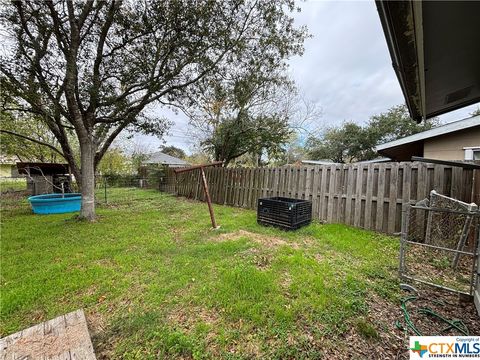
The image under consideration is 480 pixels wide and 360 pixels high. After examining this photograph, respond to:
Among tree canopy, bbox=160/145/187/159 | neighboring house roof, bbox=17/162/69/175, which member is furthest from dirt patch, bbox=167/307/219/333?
tree canopy, bbox=160/145/187/159

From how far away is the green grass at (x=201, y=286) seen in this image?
1.75 meters

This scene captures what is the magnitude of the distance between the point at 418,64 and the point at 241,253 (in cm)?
297

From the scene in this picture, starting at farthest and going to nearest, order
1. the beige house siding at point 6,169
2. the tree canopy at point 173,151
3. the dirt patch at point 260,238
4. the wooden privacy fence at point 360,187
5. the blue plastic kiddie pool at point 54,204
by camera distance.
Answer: the tree canopy at point 173,151 → the beige house siding at point 6,169 → the blue plastic kiddie pool at point 54,204 → the wooden privacy fence at point 360,187 → the dirt patch at point 260,238

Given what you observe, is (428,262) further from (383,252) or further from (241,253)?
(241,253)

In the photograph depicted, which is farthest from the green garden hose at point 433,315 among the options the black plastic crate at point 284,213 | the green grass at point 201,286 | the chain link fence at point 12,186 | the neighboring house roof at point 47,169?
the chain link fence at point 12,186

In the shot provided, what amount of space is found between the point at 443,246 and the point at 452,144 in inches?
186

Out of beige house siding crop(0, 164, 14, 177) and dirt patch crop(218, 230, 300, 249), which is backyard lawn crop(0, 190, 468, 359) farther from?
beige house siding crop(0, 164, 14, 177)

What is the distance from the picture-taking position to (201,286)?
2.46m

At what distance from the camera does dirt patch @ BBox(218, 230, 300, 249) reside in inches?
148

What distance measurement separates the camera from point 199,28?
16.8 ft

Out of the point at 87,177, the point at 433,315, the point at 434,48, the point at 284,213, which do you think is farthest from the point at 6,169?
the point at 433,315

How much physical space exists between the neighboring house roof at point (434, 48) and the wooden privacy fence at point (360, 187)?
8.42ft

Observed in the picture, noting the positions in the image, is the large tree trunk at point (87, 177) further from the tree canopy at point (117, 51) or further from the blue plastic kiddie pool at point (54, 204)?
the blue plastic kiddie pool at point (54, 204)

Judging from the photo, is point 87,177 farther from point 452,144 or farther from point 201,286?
point 452,144
